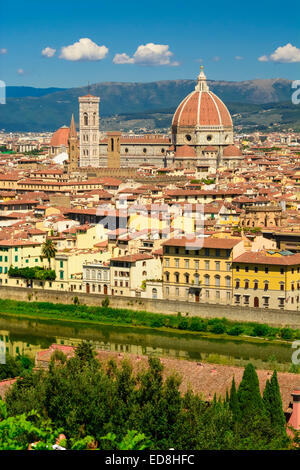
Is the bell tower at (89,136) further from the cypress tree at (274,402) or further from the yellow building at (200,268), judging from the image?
the cypress tree at (274,402)

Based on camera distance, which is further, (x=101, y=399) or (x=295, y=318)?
(x=295, y=318)

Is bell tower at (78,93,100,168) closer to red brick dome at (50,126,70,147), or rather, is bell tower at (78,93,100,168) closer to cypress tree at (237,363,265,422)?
red brick dome at (50,126,70,147)

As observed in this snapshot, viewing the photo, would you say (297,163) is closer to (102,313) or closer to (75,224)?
(75,224)

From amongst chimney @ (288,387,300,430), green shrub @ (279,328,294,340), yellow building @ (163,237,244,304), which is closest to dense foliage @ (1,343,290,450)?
chimney @ (288,387,300,430)

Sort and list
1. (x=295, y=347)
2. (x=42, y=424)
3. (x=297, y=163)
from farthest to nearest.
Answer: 1. (x=297, y=163)
2. (x=295, y=347)
3. (x=42, y=424)

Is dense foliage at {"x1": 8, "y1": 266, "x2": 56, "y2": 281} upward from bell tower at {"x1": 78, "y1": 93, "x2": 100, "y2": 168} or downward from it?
downward
